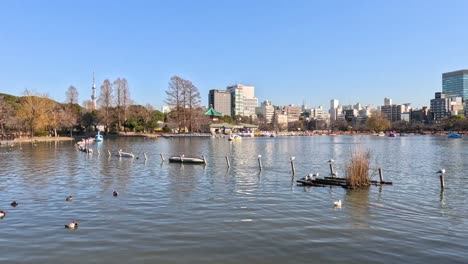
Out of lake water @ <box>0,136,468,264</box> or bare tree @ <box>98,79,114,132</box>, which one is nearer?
lake water @ <box>0,136,468,264</box>

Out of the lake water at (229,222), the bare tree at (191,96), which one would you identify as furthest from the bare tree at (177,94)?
the lake water at (229,222)

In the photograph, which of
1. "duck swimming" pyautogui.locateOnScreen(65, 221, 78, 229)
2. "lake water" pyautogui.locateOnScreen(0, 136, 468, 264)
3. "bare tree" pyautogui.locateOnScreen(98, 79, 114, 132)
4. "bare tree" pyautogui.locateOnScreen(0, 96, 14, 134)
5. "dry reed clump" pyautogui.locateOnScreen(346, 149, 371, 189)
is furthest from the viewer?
"bare tree" pyautogui.locateOnScreen(98, 79, 114, 132)

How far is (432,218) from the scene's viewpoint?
13.9 metres

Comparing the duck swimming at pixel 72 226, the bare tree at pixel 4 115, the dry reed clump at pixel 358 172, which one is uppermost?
the bare tree at pixel 4 115

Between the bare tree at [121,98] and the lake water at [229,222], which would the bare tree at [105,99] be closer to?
the bare tree at [121,98]

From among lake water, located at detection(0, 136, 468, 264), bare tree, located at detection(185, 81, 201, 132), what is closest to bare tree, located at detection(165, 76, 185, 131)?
bare tree, located at detection(185, 81, 201, 132)

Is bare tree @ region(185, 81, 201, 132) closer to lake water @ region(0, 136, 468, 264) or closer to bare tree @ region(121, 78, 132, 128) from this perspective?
bare tree @ region(121, 78, 132, 128)

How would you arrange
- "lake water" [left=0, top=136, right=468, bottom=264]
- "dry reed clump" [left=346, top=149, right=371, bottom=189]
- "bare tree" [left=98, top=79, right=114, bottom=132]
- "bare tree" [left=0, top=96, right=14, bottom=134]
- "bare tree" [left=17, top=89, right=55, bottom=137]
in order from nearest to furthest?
"lake water" [left=0, top=136, right=468, bottom=264], "dry reed clump" [left=346, top=149, right=371, bottom=189], "bare tree" [left=0, top=96, right=14, bottom=134], "bare tree" [left=17, top=89, right=55, bottom=137], "bare tree" [left=98, top=79, right=114, bottom=132]

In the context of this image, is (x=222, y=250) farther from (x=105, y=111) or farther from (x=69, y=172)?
(x=105, y=111)

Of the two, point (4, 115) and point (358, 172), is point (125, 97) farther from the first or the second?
point (358, 172)

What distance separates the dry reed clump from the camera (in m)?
20.0

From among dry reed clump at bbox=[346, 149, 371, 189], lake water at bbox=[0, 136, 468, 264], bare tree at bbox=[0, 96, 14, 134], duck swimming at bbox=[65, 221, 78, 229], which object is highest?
bare tree at bbox=[0, 96, 14, 134]

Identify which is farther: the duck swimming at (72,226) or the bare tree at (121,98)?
the bare tree at (121,98)

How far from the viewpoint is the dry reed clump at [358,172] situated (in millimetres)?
19961
